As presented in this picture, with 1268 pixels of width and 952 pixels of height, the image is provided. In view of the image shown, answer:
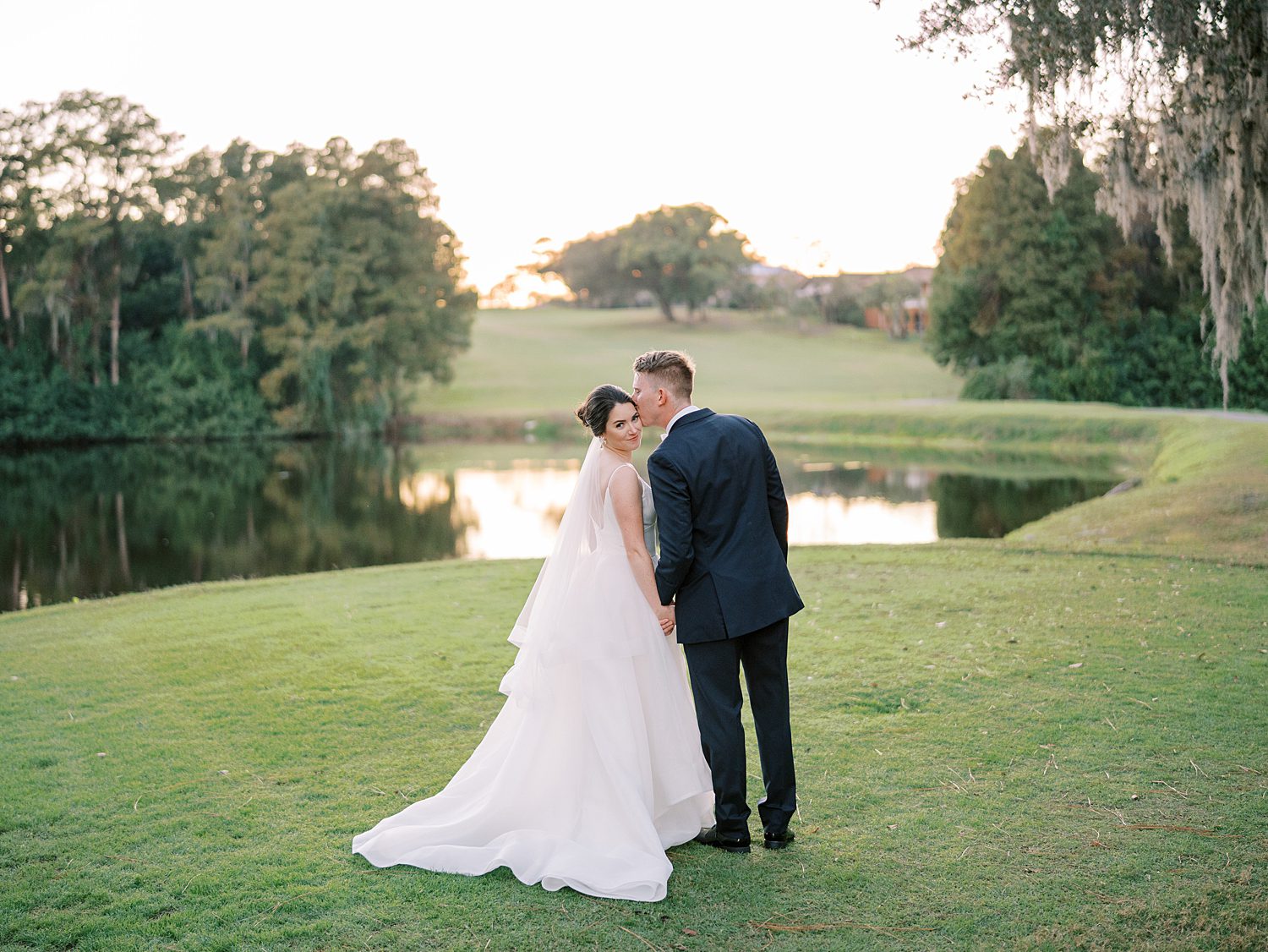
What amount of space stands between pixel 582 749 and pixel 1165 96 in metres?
8.84

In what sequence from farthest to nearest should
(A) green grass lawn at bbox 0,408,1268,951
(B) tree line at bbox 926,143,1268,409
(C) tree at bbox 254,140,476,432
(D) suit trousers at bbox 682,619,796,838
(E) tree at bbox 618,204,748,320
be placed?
1. (E) tree at bbox 618,204,748,320
2. (C) tree at bbox 254,140,476,432
3. (B) tree line at bbox 926,143,1268,409
4. (D) suit trousers at bbox 682,619,796,838
5. (A) green grass lawn at bbox 0,408,1268,951

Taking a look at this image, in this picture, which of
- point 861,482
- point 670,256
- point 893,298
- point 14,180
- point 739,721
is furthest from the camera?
point 893,298

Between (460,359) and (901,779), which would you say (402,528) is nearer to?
(901,779)

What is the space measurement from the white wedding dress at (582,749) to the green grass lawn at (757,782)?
0.58 ft

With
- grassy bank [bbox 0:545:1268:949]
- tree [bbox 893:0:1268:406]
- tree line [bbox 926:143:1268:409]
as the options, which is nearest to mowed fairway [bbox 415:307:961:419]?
tree line [bbox 926:143:1268:409]

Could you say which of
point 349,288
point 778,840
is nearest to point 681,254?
point 349,288

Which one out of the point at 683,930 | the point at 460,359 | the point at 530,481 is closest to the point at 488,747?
the point at 683,930

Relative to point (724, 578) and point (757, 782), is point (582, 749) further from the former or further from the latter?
point (757, 782)

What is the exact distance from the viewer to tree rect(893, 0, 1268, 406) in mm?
8648

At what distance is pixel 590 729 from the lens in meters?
4.69

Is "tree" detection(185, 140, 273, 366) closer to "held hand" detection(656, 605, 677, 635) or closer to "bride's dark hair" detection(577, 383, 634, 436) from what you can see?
"bride's dark hair" detection(577, 383, 634, 436)

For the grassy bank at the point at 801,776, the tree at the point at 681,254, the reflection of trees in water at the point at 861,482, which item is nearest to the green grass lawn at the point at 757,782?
the grassy bank at the point at 801,776

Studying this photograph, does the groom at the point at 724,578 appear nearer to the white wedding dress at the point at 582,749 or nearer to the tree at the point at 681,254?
the white wedding dress at the point at 582,749

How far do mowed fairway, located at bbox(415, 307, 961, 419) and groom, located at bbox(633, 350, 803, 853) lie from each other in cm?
3997
